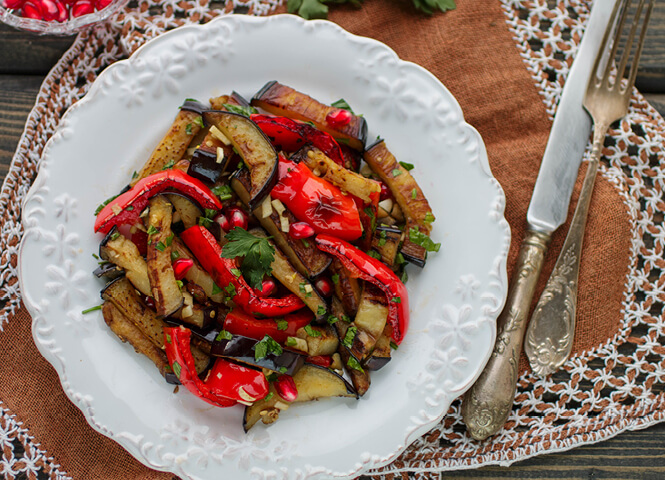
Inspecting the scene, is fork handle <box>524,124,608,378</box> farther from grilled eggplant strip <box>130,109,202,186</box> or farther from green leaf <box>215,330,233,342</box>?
grilled eggplant strip <box>130,109,202,186</box>

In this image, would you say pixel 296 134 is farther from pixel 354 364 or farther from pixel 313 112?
pixel 354 364

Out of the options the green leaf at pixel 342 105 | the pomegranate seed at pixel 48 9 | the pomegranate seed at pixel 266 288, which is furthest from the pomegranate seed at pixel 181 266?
the pomegranate seed at pixel 48 9

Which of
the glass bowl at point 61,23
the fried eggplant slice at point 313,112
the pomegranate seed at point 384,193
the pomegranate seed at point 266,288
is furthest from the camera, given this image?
the glass bowl at point 61,23

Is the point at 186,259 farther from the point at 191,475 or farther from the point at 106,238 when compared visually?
the point at 191,475

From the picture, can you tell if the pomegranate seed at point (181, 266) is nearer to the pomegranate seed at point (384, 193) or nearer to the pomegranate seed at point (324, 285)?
the pomegranate seed at point (324, 285)

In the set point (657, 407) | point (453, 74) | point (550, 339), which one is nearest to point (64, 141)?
point (453, 74)

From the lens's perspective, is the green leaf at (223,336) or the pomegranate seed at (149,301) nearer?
the green leaf at (223,336)

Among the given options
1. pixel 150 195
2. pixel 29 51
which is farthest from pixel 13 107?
pixel 150 195
